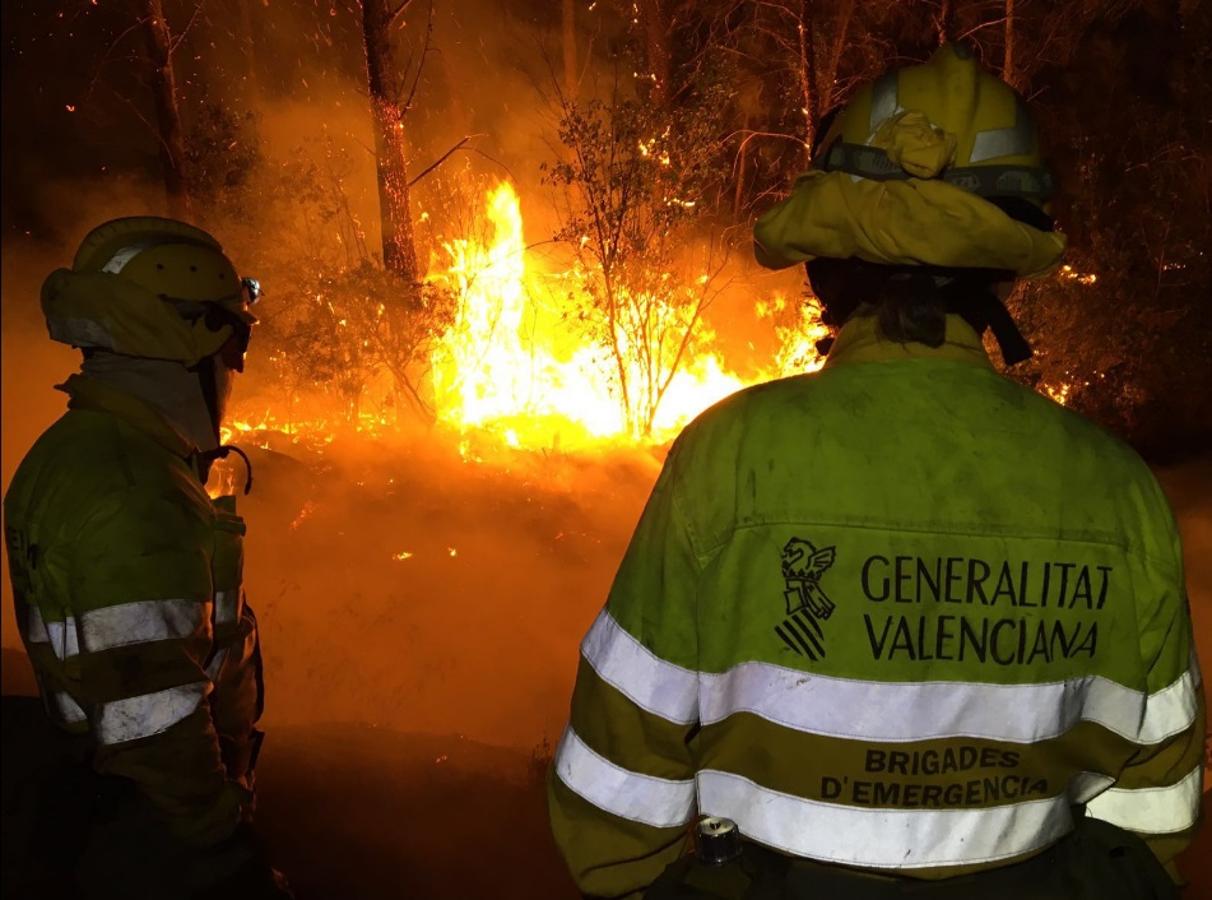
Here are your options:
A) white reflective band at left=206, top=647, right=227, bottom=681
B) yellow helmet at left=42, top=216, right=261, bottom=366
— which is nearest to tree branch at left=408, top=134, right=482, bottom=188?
yellow helmet at left=42, top=216, right=261, bottom=366

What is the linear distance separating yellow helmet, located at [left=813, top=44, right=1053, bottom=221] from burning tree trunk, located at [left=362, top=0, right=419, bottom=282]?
8378 millimetres

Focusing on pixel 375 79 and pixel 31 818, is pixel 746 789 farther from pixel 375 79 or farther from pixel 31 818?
pixel 375 79

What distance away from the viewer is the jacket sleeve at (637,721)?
1587mm

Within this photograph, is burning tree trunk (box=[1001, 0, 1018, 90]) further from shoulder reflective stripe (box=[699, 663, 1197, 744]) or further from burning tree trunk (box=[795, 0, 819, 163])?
shoulder reflective stripe (box=[699, 663, 1197, 744])

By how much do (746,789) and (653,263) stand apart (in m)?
8.46

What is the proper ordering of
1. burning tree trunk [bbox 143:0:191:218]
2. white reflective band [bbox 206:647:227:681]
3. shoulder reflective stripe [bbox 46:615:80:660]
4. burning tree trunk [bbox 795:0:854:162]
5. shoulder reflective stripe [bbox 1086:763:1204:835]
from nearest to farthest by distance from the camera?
shoulder reflective stripe [bbox 1086:763:1204:835] < shoulder reflective stripe [bbox 46:615:80:660] < white reflective band [bbox 206:647:227:681] < burning tree trunk [bbox 795:0:854:162] < burning tree trunk [bbox 143:0:191:218]

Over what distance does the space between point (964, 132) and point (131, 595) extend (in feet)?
7.23

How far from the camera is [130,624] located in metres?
2.39

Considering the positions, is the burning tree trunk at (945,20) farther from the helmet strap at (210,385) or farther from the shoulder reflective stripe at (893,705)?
the shoulder reflective stripe at (893,705)

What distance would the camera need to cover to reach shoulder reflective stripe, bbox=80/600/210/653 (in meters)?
2.38

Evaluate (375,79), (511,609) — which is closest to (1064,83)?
(375,79)

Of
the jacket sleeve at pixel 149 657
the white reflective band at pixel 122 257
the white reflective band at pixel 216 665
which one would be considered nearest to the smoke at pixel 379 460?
the white reflective band at pixel 216 665

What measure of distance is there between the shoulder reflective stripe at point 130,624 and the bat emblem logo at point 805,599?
1695 millimetres

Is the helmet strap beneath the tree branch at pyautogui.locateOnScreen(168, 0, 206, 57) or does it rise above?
beneath
